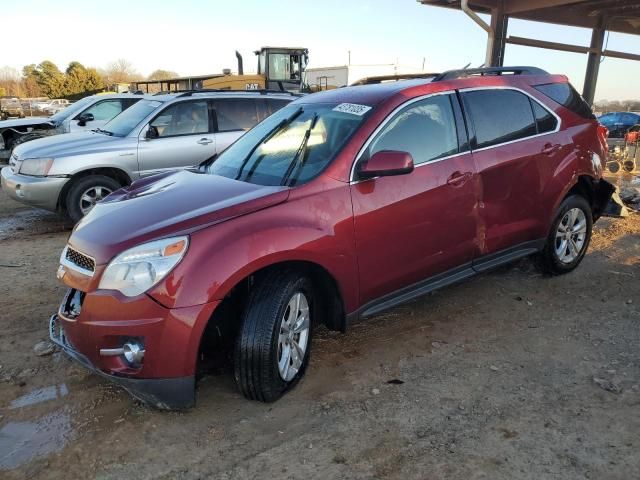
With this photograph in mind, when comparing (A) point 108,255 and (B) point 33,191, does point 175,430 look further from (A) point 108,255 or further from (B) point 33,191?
(B) point 33,191

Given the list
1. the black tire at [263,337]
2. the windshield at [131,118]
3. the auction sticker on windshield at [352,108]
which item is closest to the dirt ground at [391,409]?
the black tire at [263,337]

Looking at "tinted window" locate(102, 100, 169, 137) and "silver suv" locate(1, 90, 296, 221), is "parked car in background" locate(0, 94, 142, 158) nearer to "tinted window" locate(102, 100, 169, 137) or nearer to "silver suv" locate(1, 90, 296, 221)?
"tinted window" locate(102, 100, 169, 137)

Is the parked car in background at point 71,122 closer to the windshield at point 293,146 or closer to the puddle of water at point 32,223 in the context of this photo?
the puddle of water at point 32,223

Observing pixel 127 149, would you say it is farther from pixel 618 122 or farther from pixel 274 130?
pixel 618 122

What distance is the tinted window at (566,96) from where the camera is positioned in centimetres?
468

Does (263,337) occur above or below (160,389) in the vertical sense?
above

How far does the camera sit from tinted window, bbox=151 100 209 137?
24.1ft

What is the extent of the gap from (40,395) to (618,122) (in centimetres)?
3076

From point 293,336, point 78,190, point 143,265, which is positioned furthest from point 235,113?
point 143,265

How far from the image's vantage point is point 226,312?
9.99 ft

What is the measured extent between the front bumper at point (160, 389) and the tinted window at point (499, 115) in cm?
271

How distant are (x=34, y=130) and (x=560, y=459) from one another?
1304cm

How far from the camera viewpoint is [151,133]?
720cm

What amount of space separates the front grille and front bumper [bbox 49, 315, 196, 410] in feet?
1.58
